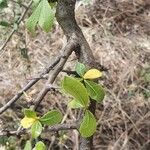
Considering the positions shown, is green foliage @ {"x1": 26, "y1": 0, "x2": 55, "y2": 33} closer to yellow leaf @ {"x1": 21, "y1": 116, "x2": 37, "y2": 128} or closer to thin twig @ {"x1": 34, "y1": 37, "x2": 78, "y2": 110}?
thin twig @ {"x1": 34, "y1": 37, "x2": 78, "y2": 110}

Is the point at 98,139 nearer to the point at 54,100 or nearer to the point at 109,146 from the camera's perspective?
the point at 109,146

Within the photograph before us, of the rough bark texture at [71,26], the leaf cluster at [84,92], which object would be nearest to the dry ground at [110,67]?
the rough bark texture at [71,26]

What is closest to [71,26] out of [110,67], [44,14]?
[44,14]

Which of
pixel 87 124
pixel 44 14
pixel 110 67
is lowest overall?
pixel 110 67

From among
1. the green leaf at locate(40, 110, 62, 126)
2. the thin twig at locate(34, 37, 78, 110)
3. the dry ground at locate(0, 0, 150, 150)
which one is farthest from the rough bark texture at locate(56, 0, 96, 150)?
the dry ground at locate(0, 0, 150, 150)

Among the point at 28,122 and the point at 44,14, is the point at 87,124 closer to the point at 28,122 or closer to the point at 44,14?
the point at 28,122

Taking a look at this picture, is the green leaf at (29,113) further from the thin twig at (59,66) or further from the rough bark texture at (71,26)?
the rough bark texture at (71,26)

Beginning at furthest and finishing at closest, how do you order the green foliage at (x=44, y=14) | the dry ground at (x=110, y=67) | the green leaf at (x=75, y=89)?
1. the dry ground at (x=110, y=67)
2. the green foliage at (x=44, y=14)
3. the green leaf at (x=75, y=89)
